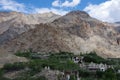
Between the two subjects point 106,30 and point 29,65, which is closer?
point 29,65

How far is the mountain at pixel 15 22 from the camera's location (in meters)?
136

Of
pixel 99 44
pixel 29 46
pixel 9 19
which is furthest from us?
pixel 9 19

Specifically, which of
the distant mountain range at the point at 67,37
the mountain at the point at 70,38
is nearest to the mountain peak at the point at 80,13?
the distant mountain range at the point at 67,37

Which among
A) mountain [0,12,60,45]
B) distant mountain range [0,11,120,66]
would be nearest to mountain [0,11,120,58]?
distant mountain range [0,11,120,66]

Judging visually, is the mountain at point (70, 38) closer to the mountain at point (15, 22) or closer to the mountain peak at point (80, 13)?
the mountain peak at point (80, 13)

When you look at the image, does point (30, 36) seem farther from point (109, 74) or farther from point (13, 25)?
point (109, 74)

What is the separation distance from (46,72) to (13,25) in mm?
97060

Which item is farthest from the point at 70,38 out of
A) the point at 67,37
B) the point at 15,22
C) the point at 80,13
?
the point at 15,22

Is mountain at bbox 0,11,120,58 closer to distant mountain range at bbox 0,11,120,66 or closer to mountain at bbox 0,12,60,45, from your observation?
distant mountain range at bbox 0,11,120,66

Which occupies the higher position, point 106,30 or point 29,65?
point 106,30

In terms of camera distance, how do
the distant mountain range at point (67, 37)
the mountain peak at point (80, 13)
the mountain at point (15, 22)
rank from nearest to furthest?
the distant mountain range at point (67, 37) < the mountain at point (15, 22) < the mountain peak at point (80, 13)

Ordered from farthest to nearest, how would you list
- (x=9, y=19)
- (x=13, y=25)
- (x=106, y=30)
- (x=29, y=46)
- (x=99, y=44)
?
(x=9, y=19)
(x=13, y=25)
(x=106, y=30)
(x=99, y=44)
(x=29, y=46)

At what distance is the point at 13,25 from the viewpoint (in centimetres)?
14512

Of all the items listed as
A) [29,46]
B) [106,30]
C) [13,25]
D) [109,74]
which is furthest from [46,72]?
[13,25]
